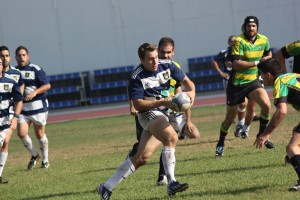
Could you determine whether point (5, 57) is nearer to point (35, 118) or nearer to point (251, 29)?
point (35, 118)

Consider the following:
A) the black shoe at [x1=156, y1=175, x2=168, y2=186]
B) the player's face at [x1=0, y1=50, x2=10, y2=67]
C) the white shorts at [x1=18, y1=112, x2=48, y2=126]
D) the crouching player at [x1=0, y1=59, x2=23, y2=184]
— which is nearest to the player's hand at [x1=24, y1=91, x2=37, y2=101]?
the white shorts at [x1=18, y1=112, x2=48, y2=126]

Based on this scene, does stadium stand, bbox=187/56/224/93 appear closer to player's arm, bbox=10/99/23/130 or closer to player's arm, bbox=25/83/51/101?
player's arm, bbox=25/83/51/101

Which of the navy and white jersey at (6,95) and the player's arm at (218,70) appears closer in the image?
the navy and white jersey at (6,95)

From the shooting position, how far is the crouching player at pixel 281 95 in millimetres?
8109

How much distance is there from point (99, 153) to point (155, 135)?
22.9ft

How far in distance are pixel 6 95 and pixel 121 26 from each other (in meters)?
24.0

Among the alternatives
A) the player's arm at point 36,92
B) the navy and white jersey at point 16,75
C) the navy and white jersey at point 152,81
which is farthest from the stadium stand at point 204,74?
the navy and white jersey at point 152,81

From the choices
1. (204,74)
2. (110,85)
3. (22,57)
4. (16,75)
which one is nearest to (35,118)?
(22,57)

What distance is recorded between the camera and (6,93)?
1197cm

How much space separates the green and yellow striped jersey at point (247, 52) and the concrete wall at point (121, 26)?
20868mm

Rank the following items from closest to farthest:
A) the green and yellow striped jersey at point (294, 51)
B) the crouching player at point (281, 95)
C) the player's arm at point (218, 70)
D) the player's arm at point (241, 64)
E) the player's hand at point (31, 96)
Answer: the crouching player at point (281, 95) < the green and yellow striped jersey at point (294, 51) < the player's arm at point (241, 64) < the player's hand at point (31, 96) < the player's arm at point (218, 70)

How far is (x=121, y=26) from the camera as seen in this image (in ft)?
117

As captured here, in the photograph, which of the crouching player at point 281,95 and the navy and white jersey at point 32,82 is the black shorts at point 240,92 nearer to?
the navy and white jersey at point 32,82

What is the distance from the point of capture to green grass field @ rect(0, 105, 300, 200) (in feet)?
30.1
